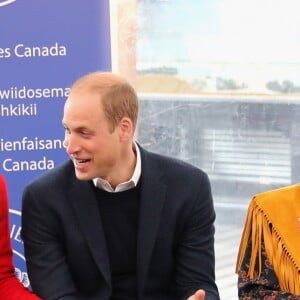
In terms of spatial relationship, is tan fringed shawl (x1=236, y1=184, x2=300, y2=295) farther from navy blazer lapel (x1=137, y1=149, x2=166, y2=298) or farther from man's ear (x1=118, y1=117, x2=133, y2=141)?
man's ear (x1=118, y1=117, x2=133, y2=141)

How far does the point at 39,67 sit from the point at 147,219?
31.2 inches

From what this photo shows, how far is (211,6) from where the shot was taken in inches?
106

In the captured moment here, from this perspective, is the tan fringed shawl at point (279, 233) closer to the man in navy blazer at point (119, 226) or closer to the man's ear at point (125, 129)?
the man in navy blazer at point (119, 226)

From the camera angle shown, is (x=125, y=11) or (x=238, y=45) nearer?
(x=125, y=11)

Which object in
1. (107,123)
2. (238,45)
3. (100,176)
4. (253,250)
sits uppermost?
(238,45)

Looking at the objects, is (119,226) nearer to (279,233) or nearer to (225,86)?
(279,233)

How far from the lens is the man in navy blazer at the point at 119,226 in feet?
6.45

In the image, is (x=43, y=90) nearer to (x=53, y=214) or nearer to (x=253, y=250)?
(x=53, y=214)

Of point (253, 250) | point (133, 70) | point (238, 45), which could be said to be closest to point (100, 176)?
point (253, 250)

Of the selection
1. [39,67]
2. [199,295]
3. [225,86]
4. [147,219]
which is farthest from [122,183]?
[225,86]

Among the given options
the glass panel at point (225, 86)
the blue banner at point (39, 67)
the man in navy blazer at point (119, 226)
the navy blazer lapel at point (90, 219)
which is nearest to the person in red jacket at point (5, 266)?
the man in navy blazer at point (119, 226)

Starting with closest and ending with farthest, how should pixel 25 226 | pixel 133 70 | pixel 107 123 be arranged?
1. pixel 107 123
2. pixel 25 226
3. pixel 133 70

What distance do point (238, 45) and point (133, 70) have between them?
47cm

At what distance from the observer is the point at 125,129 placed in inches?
76.7
